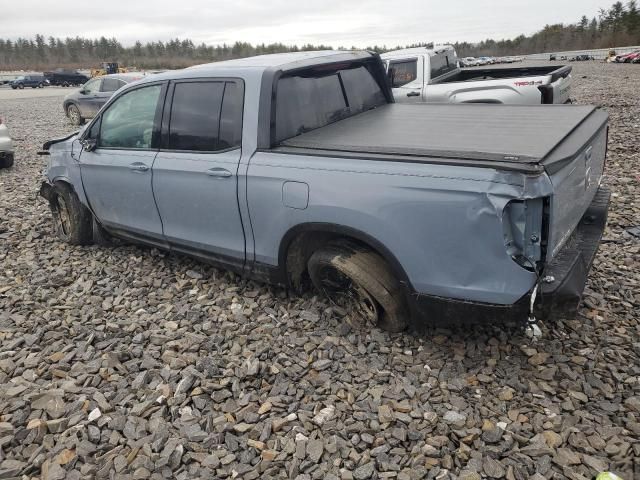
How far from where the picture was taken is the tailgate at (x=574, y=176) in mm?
2502

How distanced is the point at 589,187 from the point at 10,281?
4.99 m

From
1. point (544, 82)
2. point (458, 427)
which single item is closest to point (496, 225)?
point (458, 427)

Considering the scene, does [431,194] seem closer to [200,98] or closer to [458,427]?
[458,427]

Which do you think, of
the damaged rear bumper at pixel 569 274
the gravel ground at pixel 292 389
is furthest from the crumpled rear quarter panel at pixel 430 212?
the gravel ground at pixel 292 389

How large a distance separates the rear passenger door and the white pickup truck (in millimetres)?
5617

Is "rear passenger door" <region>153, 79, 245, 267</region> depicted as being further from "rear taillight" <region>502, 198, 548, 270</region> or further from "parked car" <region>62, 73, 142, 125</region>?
"parked car" <region>62, 73, 142, 125</region>

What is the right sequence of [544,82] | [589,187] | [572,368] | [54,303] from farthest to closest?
[544,82]
[54,303]
[589,187]
[572,368]

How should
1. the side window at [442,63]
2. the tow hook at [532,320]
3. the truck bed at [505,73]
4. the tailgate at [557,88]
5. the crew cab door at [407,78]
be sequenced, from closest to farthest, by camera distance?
the tow hook at [532,320] → the tailgate at [557,88] → the truck bed at [505,73] → the crew cab door at [407,78] → the side window at [442,63]

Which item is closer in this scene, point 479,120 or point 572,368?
point 572,368

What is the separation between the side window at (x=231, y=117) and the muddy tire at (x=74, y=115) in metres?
13.4

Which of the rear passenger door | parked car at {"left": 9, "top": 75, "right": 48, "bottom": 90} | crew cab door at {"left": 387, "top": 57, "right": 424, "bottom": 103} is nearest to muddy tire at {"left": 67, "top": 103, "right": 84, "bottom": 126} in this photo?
crew cab door at {"left": 387, "top": 57, "right": 424, "bottom": 103}

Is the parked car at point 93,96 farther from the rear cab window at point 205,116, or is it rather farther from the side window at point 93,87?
the rear cab window at point 205,116

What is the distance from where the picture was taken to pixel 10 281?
4.68 metres

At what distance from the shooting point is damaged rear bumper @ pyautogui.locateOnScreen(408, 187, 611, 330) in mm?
2578
